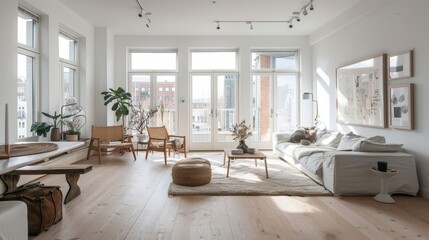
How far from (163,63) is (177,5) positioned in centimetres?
240

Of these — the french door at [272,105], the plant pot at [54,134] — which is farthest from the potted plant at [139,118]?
the french door at [272,105]

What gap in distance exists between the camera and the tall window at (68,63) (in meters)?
5.62

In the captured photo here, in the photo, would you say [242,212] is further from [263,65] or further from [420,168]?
[263,65]

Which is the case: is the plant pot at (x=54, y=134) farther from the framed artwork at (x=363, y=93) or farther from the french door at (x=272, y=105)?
the framed artwork at (x=363, y=93)

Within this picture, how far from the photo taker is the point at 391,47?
13.5 ft

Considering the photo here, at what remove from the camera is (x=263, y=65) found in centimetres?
739

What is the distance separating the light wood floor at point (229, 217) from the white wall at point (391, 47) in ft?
2.74

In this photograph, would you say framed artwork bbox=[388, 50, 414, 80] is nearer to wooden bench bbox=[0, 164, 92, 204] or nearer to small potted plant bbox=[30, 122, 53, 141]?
wooden bench bbox=[0, 164, 92, 204]

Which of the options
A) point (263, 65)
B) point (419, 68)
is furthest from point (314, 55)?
point (419, 68)

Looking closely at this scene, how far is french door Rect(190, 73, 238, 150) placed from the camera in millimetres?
7285

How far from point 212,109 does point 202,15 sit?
249cm

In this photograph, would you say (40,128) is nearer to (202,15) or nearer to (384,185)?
(202,15)

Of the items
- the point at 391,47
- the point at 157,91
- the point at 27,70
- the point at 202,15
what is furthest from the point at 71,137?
the point at 391,47

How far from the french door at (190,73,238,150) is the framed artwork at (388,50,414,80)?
383cm
